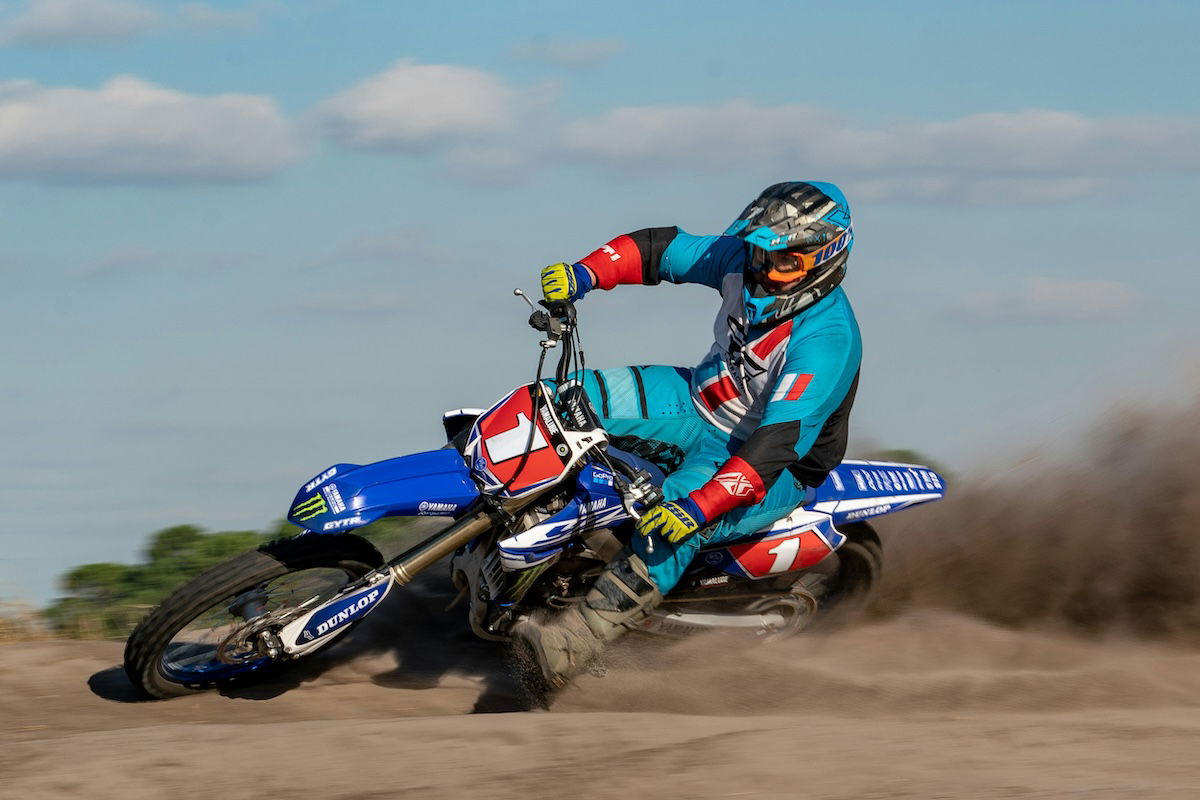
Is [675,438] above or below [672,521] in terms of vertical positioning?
above

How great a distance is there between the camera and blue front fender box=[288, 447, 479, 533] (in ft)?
17.1

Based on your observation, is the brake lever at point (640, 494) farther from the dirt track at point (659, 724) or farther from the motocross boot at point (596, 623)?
the dirt track at point (659, 724)

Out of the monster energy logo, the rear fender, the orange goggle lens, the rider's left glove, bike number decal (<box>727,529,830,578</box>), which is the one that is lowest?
bike number decal (<box>727,529,830,578</box>)

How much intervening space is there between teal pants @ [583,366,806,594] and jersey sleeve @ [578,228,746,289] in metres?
0.44

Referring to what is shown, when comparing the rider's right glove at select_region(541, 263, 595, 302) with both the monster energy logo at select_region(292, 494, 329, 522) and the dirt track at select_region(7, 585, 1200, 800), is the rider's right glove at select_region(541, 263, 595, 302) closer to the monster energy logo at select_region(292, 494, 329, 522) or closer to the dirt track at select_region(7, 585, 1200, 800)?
the monster energy logo at select_region(292, 494, 329, 522)

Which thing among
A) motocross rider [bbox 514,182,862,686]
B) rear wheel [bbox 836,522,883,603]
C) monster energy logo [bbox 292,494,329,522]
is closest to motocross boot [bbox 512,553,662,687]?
motocross rider [bbox 514,182,862,686]

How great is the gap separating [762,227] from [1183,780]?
2.52 meters

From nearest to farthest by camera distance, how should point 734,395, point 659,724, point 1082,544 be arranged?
point 659,724 → point 734,395 → point 1082,544

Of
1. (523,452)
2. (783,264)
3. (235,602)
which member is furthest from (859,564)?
(235,602)

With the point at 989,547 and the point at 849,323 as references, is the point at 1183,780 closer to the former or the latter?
the point at 849,323

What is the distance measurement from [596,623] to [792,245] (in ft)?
5.84

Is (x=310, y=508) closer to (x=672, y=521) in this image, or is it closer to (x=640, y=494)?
(x=640, y=494)

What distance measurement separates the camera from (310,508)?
525cm

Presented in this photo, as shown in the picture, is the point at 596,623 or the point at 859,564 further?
the point at 859,564
